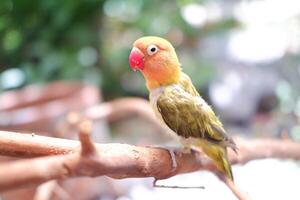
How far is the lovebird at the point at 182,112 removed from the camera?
0.59 meters

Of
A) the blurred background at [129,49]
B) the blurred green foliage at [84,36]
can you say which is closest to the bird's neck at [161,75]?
the blurred background at [129,49]

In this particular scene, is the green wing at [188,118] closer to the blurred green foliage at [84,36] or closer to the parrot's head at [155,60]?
the parrot's head at [155,60]

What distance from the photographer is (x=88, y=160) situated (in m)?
0.40

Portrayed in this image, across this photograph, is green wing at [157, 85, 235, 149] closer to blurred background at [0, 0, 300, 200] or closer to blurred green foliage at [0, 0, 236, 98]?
blurred background at [0, 0, 300, 200]

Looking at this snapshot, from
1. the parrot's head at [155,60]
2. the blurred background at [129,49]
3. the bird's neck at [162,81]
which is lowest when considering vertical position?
the blurred background at [129,49]

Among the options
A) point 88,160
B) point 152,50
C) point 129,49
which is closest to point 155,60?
point 152,50

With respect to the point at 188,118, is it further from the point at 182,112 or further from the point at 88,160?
the point at 88,160

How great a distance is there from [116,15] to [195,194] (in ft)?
4.56

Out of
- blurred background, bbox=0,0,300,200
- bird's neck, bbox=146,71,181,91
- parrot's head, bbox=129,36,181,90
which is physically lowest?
blurred background, bbox=0,0,300,200

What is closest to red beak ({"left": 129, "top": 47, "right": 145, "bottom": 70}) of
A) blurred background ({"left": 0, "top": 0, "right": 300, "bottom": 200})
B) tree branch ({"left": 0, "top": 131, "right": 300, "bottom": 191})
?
tree branch ({"left": 0, "top": 131, "right": 300, "bottom": 191})

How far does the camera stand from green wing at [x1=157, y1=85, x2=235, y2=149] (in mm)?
595

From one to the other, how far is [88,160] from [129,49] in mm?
1523

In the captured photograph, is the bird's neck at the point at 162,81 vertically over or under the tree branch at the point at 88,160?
over

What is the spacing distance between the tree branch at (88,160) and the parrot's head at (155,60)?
0.09 metres
